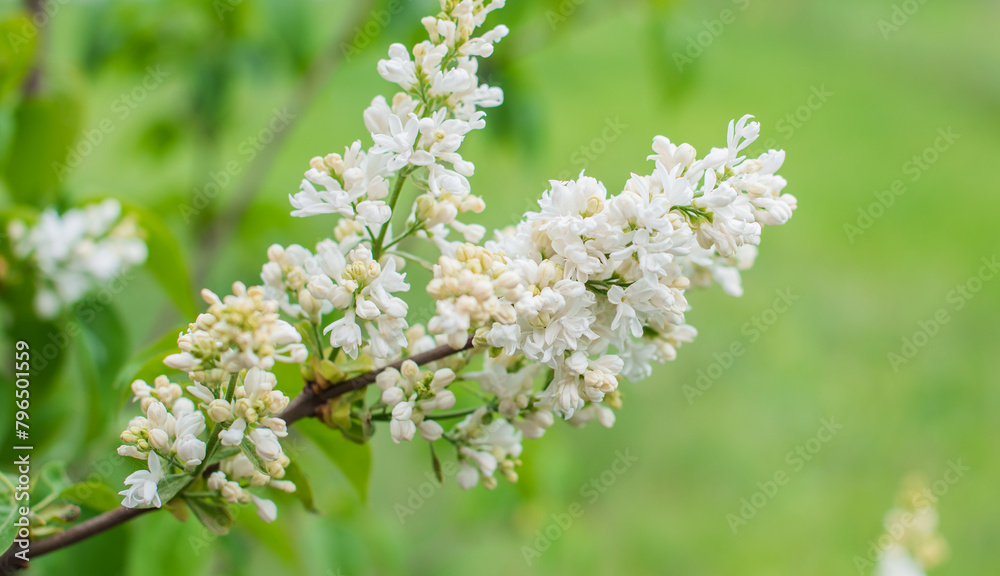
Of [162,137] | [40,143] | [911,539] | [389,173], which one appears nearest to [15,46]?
[40,143]

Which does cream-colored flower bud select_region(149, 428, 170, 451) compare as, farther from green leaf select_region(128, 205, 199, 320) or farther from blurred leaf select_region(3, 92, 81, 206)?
blurred leaf select_region(3, 92, 81, 206)

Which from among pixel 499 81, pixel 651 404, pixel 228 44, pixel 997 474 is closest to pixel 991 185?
pixel 997 474

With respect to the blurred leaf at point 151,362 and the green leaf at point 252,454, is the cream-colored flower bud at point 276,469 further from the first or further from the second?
the blurred leaf at point 151,362

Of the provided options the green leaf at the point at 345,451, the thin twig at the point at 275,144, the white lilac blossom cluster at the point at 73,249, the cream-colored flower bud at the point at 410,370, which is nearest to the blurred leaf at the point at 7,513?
the green leaf at the point at 345,451

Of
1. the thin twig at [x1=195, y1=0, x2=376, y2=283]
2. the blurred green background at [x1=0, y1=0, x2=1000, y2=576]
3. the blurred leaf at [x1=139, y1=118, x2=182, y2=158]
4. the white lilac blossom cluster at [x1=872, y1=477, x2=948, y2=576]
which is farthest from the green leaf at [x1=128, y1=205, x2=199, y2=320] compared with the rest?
the white lilac blossom cluster at [x1=872, y1=477, x2=948, y2=576]

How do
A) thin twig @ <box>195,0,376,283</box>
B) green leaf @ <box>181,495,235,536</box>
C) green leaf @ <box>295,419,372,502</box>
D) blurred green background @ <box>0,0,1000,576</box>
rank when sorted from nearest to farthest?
green leaf @ <box>181,495,235,536</box>, green leaf @ <box>295,419,372,502</box>, blurred green background @ <box>0,0,1000,576</box>, thin twig @ <box>195,0,376,283</box>

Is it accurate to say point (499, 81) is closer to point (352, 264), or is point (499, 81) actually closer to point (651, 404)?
point (352, 264)
